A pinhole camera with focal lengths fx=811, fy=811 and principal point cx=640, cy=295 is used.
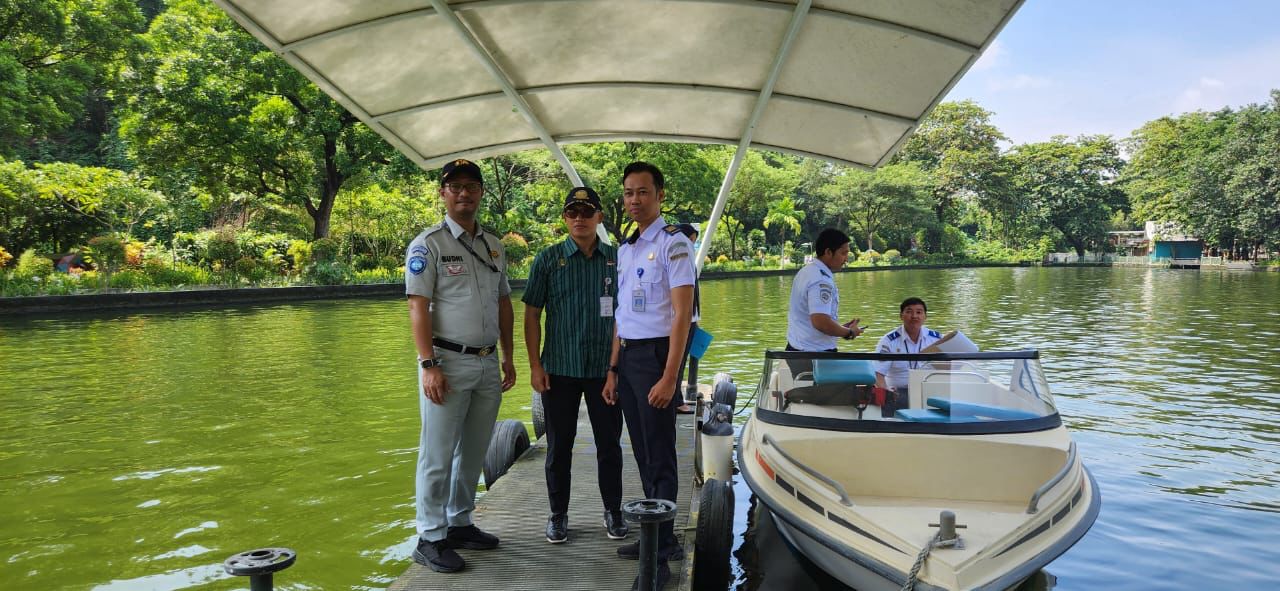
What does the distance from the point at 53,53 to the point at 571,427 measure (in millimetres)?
34041

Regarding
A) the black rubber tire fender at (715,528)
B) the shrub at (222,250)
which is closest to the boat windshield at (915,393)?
the black rubber tire fender at (715,528)

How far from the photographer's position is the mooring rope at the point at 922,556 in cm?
314

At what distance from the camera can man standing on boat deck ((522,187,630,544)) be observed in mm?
3738

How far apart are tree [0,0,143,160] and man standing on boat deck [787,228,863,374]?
2854 centimetres

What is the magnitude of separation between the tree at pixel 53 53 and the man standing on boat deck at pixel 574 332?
28.9 meters

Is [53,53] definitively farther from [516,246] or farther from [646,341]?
[646,341]

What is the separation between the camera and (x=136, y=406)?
9227mm

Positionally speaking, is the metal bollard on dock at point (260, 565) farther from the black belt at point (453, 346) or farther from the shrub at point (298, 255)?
the shrub at point (298, 255)

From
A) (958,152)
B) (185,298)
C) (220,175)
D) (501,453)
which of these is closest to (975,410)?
(501,453)

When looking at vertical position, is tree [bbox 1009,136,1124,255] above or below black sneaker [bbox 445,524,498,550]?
above

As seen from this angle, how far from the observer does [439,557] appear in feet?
11.8

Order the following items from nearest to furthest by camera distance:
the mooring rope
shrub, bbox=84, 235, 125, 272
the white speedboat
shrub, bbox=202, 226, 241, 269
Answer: the mooring rope, the white speedboat, shrub, bbox=84, 235, 125, 272, shrub, bbox=202, 226, 241, 269

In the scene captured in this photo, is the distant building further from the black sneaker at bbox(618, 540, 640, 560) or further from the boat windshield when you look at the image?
the black sneaker at bbox(618, 540, 640, 560)

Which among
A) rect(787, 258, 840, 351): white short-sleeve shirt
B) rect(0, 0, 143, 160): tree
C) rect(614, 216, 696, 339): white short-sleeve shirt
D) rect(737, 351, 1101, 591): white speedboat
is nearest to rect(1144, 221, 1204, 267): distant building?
rect(787, 258, 840, 351): white short-sleeve shirt
